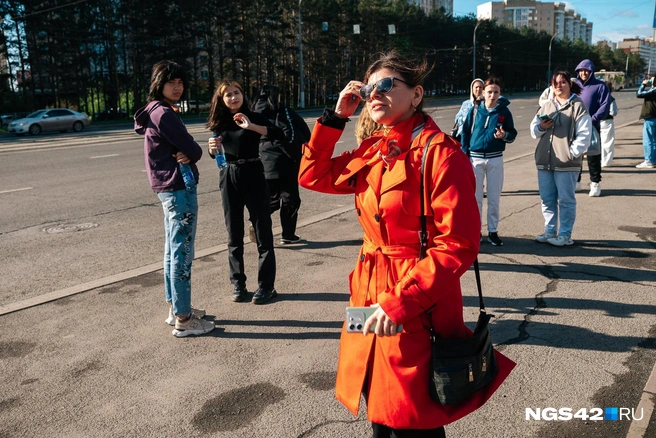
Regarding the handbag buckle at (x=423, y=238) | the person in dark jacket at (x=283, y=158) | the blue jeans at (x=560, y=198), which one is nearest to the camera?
the handbag buckle at (x=423, y=238)

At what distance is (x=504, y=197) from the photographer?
9.66m

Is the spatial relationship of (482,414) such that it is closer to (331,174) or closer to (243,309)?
(331,174)

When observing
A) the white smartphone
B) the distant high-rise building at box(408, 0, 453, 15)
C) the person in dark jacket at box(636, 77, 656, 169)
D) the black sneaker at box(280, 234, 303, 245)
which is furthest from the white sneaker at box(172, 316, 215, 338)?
the distant high-rise building at box(408, 0, 453, 15)

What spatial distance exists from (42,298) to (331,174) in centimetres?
385

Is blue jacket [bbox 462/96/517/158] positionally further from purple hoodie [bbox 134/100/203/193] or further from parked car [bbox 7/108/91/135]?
parked car [bbox 7/108/91/135]

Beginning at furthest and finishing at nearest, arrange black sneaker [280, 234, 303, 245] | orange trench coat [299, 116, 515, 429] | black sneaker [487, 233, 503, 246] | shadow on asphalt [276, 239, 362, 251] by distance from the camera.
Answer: black sneaker [280, 234, 303, 245] < shadow on asphalt [276, 239, 362, 251] < black sneaker [487, 233, 503, 246] < orange trench coat [299, 116, 515, 429]

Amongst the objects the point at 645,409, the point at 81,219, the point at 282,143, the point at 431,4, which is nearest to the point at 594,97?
the point at 282,143

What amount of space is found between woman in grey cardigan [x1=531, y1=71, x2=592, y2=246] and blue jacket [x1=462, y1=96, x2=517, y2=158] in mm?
325

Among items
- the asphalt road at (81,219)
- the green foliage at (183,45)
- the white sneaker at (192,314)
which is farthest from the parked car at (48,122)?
the white sneaker at (192,314)

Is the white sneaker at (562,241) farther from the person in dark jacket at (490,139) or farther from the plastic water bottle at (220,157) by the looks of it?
the plastic water bottle at (220,157)

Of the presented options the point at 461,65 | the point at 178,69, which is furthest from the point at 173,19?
the point at 461,65

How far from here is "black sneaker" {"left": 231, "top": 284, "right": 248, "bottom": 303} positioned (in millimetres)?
5188

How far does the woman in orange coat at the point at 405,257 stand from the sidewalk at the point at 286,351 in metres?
1.11

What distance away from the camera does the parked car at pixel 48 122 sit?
28703mm
